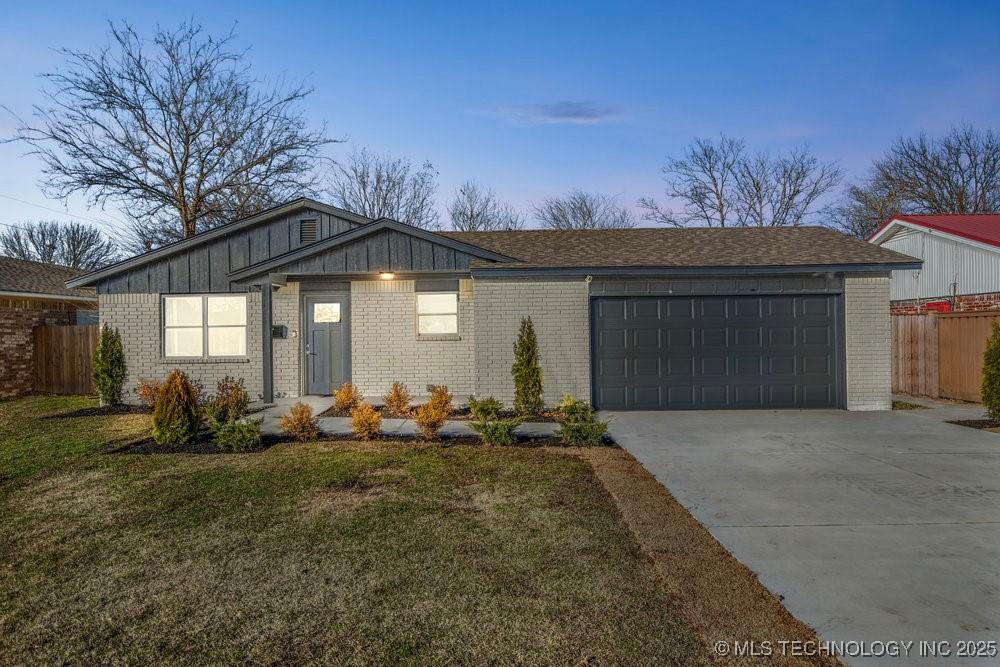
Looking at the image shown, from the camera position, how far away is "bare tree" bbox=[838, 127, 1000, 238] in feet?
92.8

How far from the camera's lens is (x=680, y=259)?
1062 cm

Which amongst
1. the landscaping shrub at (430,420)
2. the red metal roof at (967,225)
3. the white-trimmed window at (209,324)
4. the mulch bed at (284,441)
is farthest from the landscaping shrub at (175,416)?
the red metal roof at (967,225)

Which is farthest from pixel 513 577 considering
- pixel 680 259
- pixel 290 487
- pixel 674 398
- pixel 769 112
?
pixel 769 112

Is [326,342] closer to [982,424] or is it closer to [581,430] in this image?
[581,430]

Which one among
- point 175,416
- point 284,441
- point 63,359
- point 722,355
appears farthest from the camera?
point 63,359

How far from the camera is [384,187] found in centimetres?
3256

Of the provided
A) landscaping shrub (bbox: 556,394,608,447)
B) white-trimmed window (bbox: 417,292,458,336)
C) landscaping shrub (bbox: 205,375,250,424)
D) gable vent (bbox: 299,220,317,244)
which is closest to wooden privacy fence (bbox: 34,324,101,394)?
gable vent (bbox: 299,220,317,244)

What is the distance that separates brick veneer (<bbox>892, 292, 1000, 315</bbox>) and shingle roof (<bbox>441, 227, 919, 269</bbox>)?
4.80 metres

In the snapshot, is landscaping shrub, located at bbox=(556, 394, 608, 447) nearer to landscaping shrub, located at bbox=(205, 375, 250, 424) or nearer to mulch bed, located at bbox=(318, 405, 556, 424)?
mulch bed, located at bbox=(318, 405, 556, 424)

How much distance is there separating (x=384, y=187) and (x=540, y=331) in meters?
25.0

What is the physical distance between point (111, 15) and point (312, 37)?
11473 mm

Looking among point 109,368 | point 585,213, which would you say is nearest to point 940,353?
point 109,368

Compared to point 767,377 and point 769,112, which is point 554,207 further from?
point 767,377

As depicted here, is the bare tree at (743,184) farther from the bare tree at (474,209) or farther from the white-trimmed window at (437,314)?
the white-trimmed window at (437,314)
